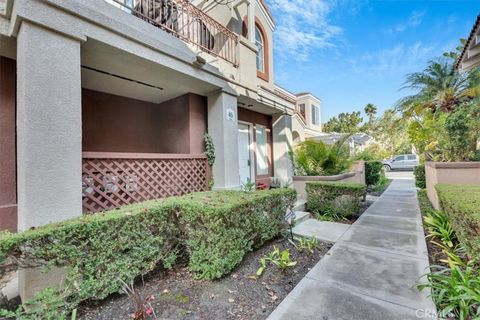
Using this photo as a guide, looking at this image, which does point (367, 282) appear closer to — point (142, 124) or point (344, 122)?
point (142, 124)

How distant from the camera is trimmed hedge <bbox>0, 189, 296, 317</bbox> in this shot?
88.7 inches

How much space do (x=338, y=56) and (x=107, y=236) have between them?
46.5 ft

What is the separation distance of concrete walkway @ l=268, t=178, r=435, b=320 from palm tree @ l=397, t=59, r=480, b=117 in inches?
393

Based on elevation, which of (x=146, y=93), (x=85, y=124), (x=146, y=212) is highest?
(x=146, y=93)

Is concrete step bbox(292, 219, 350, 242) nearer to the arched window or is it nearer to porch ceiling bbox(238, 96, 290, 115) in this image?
porch ceiling bbox(238, 96, 290, 115)

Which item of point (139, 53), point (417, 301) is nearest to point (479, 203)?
point (417, 301)

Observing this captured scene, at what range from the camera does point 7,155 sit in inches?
136

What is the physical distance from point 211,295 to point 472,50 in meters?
8.76

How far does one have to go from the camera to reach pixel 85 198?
382cm

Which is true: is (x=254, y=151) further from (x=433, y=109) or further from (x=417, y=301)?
(x=433, y=109)

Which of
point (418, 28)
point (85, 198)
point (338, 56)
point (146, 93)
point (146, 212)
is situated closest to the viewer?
point (146, 212)

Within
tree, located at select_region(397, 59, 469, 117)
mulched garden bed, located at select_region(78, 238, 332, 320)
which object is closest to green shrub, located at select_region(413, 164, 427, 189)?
tree, located at select_region(397, 59, 469, 117)

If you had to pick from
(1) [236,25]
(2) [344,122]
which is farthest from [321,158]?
(2) [344,122]

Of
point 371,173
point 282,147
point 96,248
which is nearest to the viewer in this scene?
point 96,248
